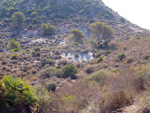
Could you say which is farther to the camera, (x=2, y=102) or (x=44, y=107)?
(x=44, y=107)

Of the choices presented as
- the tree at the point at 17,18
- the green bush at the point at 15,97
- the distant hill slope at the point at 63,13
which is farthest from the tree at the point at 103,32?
the green bush at the point at 15,97

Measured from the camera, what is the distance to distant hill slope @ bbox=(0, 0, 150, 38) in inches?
1879

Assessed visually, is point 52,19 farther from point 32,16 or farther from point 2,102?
point 2,102

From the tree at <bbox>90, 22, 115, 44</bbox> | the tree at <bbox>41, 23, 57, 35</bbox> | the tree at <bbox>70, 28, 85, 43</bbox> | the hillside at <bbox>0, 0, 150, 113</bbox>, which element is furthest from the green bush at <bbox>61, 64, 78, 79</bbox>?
the tree at <bbox>41, 23, 57, 35</bbox>

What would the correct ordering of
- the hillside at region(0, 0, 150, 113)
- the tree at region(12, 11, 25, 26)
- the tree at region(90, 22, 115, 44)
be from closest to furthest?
the hillside at region(0, 0, 150, 113), the tree at region(90, 22, 115, 44), the tree at region(12, 11, 25, 26)

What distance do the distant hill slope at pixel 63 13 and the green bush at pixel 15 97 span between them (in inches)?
1660

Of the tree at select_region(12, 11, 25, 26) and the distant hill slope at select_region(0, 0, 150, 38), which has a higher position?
the distant hill slope at select_region(0, 0, 150, 38)

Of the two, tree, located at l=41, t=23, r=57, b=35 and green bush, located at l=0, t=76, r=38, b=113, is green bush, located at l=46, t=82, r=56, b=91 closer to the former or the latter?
green bush, located at l=0, t=76, r=38, b=113

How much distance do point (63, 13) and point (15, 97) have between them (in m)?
51.2

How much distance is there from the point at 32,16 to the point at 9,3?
17635mm

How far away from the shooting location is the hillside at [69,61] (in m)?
5.02

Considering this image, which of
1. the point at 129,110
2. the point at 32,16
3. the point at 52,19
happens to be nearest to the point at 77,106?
the point at 129,110

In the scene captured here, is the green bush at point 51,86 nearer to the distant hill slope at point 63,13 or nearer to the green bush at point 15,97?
the green bush at point 15,97

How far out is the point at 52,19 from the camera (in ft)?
161
